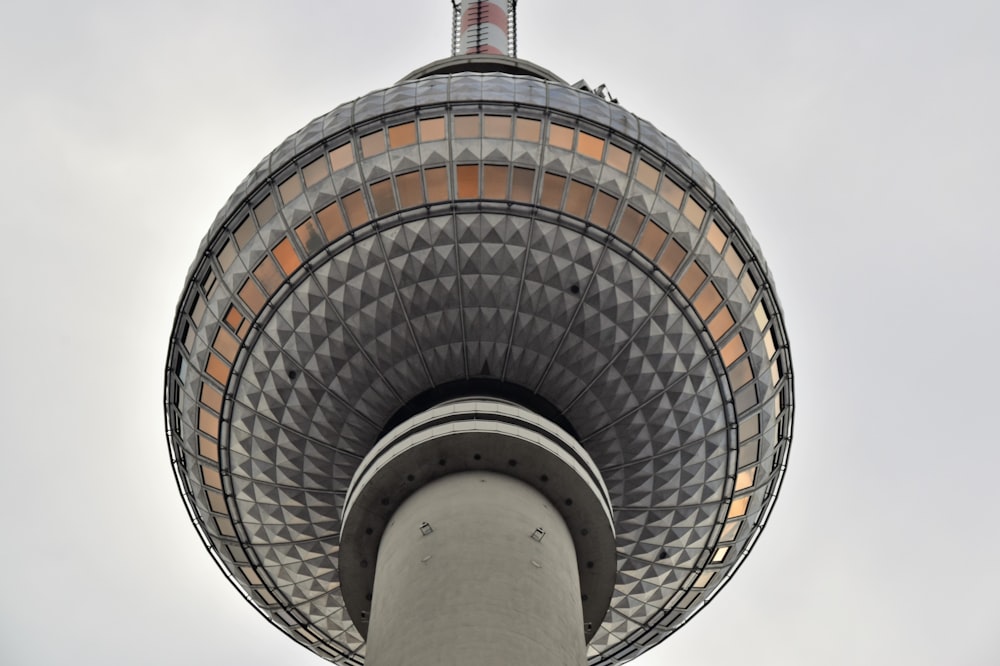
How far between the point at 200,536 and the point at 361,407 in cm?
946

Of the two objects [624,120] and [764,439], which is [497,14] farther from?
[764,439]

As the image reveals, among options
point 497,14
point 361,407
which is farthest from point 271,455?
point 497,14

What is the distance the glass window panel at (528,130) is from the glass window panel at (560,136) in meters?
0.37

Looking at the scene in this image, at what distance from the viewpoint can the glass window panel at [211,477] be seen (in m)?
32.2

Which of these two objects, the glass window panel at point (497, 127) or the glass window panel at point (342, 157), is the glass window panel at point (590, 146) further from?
the glass window panel at point (342, 157)

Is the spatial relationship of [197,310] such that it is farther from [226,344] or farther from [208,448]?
[208,448]

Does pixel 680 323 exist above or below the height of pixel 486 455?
above

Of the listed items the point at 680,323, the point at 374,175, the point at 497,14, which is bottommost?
the point at 680,323

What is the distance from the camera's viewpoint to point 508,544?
24.6 meters

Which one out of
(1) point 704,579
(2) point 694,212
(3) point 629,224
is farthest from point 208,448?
(1) point 704,579

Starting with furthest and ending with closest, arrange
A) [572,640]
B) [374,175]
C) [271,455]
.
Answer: [271,455]
[374,175]
[572,640]

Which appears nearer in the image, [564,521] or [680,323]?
[564,521]

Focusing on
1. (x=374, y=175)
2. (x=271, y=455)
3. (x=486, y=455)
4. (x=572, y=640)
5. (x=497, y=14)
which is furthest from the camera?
(x=497, y=14)

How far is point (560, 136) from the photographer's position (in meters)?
29.3
